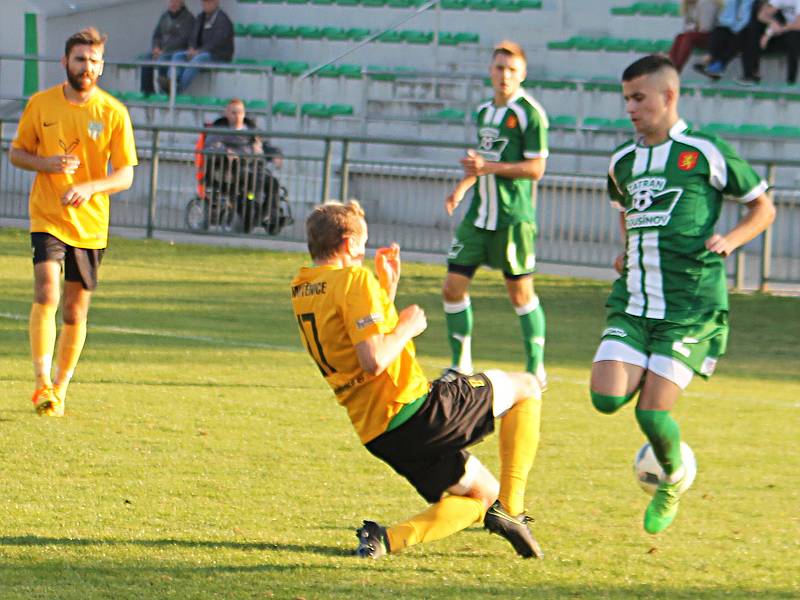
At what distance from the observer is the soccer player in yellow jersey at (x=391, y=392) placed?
520cm

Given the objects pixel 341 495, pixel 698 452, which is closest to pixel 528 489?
pixel 341 495

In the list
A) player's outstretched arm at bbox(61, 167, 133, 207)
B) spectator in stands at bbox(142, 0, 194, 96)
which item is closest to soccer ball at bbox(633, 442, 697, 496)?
player's outstretched arm at bbox(61, 167, 133, 207)

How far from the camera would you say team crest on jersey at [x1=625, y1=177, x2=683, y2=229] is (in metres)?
5.94

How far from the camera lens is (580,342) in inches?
493

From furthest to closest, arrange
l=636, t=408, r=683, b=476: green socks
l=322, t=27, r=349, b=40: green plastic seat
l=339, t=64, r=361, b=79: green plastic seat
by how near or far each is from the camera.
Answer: l=322, t=27, r=349, b=40: green plastic seat < l=339, t=64, r=361, b=79: green plastic seat < l=636, t=408, r=683, b=476: green socks

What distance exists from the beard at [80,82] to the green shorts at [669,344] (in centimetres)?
368

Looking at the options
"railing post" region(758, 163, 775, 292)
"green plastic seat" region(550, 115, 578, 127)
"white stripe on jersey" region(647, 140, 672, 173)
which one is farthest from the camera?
"green plastic seat" region(550, 115, 578, 127)

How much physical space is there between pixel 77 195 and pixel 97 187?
0.71ft

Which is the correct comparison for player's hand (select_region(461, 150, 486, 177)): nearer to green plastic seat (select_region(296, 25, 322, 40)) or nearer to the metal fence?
the metal fence

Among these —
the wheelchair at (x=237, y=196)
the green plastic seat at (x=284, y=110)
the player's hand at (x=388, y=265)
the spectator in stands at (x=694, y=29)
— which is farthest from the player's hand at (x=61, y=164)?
the green plastic seat at (x=284, y=110)

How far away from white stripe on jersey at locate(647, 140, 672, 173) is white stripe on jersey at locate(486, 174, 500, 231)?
12.4 ft

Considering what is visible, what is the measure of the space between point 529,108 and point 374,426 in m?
4.92

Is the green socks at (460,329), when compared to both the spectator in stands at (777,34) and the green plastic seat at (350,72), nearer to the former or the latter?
the spectator in stands at (777,34)

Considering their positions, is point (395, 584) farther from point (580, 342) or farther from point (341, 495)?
point (580, 342)
